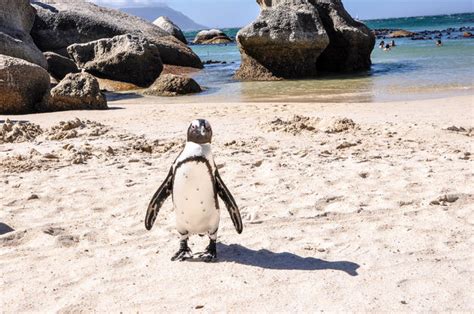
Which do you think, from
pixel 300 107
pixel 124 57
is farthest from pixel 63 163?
pixel 124 57

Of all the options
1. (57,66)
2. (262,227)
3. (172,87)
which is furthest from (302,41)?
(262,227)

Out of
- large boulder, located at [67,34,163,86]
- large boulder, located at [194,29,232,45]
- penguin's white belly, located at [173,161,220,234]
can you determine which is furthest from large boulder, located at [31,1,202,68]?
large boulder, located at [194,29,232,45]

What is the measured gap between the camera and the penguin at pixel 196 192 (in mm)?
3439

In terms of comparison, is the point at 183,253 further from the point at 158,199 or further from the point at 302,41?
the point at 302,41

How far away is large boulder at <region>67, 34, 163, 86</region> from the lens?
16922 mm

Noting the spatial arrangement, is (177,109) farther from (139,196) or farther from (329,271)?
(329,271)

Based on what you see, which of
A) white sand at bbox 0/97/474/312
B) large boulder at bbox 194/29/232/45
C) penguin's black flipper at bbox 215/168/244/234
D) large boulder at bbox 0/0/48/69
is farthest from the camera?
large boulder at bbox 194/29/232/45

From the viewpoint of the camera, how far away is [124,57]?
662 inches

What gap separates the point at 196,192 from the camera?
350 cm

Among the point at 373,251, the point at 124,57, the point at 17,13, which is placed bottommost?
the point at 373,251

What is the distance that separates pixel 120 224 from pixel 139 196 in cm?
67

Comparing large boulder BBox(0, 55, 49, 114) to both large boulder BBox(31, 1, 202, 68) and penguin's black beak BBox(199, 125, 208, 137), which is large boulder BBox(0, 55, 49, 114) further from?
large boulder BBox(31, 1, 202, 68)

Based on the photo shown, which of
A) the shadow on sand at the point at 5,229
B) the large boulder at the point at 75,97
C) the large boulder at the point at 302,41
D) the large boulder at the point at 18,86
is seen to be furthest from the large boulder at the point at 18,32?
the shadow on sand at the point at 5,229

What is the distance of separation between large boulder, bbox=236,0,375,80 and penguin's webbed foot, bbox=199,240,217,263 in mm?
14011
